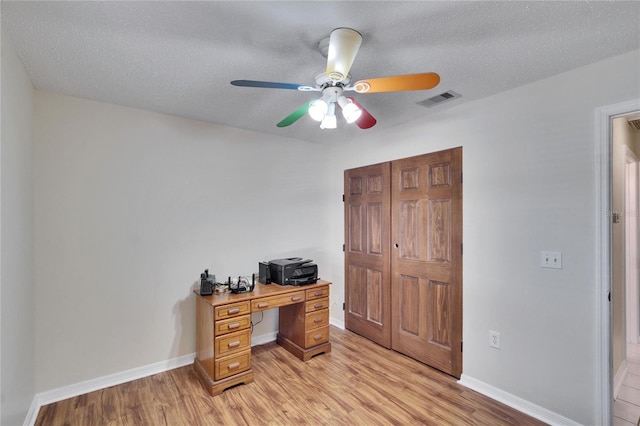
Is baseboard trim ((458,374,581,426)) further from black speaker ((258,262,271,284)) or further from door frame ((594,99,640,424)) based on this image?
black speaker ((258,262,271,284))

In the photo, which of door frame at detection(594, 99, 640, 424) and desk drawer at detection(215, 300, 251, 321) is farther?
desk drawer at detection(215, 300, 251, 321)

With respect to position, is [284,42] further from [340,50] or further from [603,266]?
[603,266]

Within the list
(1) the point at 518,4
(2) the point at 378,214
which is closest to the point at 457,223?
(2) the point at 378,214

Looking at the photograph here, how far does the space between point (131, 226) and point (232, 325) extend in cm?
123

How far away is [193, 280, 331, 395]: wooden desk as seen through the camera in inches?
93.7

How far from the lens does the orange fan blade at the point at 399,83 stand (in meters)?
1.43

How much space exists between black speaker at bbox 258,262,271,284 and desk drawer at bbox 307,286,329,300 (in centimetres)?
44

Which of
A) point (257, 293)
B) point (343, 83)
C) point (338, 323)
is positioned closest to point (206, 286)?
point (257, 293)

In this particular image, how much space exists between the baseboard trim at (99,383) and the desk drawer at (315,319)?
3.68 ft

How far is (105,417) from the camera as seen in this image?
2.05 m

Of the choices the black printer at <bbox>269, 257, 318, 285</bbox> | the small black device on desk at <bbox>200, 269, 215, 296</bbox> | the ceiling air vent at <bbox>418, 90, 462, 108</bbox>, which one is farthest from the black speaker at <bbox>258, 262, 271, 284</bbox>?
the ceiling air vent at <bbox>418, 90, 462, 108</bbox>

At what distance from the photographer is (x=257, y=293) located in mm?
2686

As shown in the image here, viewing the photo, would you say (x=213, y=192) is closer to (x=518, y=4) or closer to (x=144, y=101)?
(x=144, y=101)

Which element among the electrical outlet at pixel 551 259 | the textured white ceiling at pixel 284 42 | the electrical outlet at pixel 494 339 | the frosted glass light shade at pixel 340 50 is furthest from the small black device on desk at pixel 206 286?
the electrical outlet at pixel 551 259
